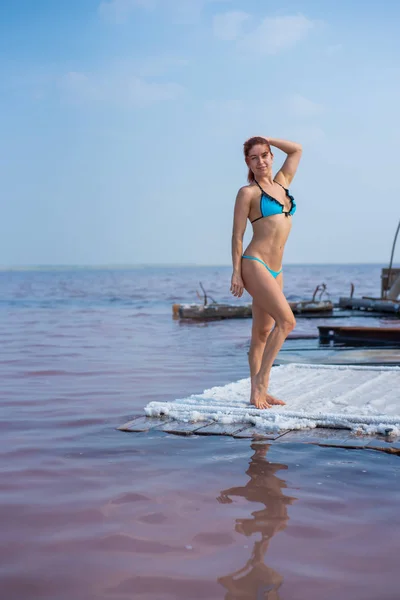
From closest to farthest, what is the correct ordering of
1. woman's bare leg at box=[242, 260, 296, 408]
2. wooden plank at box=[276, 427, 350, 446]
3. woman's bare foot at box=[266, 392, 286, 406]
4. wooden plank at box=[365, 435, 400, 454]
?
wooden plank at box=[365, 435, 400, 454] < wooden plank at box=[276, 427, 350, 446] < woman's bare leg at box=[242, 260, 296, 408] < woman's bare foot at box=[266, 392, 286, 406]

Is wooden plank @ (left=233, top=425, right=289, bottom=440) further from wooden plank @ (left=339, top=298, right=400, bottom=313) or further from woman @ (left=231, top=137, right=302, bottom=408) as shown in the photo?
wooden plank @ (left=339, top=298, right=400, bottom=313)

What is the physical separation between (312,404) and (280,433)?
85 cm

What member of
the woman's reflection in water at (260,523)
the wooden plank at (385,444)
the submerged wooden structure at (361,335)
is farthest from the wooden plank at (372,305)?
the woman's reflection in water at (260,523)

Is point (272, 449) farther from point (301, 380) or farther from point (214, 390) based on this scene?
point (301, 380)

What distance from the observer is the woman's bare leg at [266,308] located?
607cm

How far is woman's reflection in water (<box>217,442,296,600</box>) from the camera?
3.21 m

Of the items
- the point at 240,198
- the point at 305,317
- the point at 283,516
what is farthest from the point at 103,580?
the point at 305,317

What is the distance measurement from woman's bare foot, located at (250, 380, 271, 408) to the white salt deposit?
0.24 feet

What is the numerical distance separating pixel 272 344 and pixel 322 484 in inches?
68.2

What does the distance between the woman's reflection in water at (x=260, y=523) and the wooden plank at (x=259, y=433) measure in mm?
113

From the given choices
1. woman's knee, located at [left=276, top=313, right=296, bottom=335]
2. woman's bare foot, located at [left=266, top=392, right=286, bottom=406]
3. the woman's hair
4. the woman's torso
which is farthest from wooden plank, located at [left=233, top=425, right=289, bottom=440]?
the woman's hair

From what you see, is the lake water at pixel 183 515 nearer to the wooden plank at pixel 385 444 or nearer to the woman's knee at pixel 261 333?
the wooden plank at pixel 385 444

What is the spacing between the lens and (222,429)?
559cm

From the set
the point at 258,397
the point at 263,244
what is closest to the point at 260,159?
the point at 263,244
